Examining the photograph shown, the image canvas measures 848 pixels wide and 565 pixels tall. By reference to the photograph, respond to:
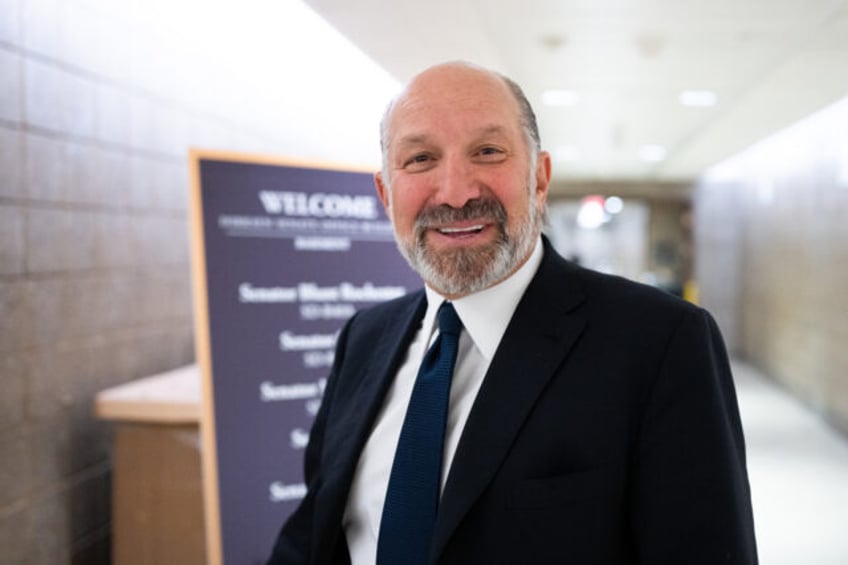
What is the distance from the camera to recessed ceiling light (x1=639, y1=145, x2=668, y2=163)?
31.2 feet

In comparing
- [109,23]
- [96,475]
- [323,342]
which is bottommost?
[96,475]

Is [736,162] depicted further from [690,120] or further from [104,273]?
[104,273]

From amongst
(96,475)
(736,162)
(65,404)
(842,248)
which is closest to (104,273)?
(65,404)

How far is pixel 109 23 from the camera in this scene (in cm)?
272

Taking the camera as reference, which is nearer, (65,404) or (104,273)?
(65,404)

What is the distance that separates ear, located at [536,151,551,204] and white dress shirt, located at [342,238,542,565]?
0.08 metres

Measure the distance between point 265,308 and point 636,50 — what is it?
10.3 feet

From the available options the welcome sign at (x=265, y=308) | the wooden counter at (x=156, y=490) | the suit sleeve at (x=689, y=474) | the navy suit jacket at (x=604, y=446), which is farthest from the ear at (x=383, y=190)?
the wooden counter at (x=156, y=490)

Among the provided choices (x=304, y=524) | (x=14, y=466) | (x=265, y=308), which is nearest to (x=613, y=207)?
(x=265, y=308)

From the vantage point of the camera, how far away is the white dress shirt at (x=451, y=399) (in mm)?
1098

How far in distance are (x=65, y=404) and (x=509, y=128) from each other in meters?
2.09

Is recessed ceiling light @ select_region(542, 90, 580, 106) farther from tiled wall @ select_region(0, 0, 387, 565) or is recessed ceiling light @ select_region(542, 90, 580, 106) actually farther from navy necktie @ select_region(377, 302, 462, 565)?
navy necktie @ select_region(377, 302, 462, 565)

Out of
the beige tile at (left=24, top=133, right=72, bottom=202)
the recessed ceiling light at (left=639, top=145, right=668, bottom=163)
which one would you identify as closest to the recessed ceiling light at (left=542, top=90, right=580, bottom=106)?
the recessed ceiling light at (left=639, top=145, right=668, bottom=163)

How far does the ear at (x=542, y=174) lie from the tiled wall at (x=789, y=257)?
5.70m
